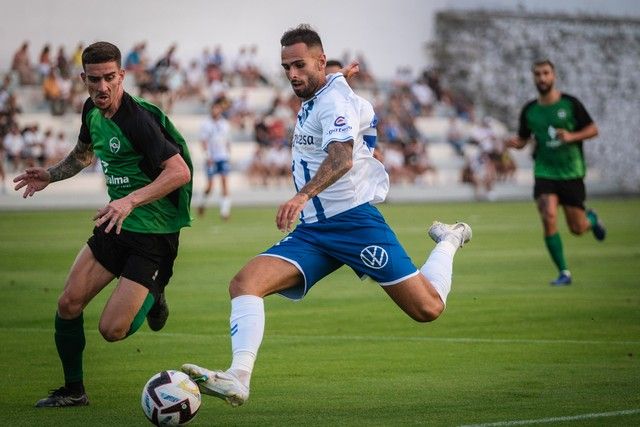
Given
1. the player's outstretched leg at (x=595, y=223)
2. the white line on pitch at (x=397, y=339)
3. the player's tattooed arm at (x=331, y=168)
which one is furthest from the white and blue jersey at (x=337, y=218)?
the player's outstretched leg at (x=595, y=223)

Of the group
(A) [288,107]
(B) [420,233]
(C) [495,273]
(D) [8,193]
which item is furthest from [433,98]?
(C) [495,273]

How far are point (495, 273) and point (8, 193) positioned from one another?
82.6 feet

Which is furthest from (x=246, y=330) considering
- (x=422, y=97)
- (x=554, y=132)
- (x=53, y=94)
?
(x=422, y=97)


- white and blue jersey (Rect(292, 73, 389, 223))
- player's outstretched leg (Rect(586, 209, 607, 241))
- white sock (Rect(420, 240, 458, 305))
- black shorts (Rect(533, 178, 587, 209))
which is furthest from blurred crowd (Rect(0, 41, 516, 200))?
white and blue jersey (Rect(292, 73, 389, 223))

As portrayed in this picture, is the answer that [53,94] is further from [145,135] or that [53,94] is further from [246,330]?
[246,330]

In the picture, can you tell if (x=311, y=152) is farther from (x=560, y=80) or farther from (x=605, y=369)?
(x=560, y=80)

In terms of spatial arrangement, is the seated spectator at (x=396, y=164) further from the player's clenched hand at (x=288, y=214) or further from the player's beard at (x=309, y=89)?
the player's clenched hand at (x=288, y=214)

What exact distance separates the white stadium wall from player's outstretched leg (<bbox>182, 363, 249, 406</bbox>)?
50.5 m

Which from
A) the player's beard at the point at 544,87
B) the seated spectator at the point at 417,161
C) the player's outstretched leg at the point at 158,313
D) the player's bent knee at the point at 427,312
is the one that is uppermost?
the player's beard at the point at 544,87

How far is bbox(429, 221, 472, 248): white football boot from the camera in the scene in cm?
974

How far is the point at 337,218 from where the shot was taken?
8.50m

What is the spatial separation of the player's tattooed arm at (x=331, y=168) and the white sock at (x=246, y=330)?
0.76m

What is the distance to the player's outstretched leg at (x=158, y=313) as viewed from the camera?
950cm

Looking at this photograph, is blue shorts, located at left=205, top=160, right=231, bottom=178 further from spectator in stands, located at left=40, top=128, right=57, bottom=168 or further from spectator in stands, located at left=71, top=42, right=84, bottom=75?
spectator in stands, located at left=71, top=42, right=84, bottom=75
